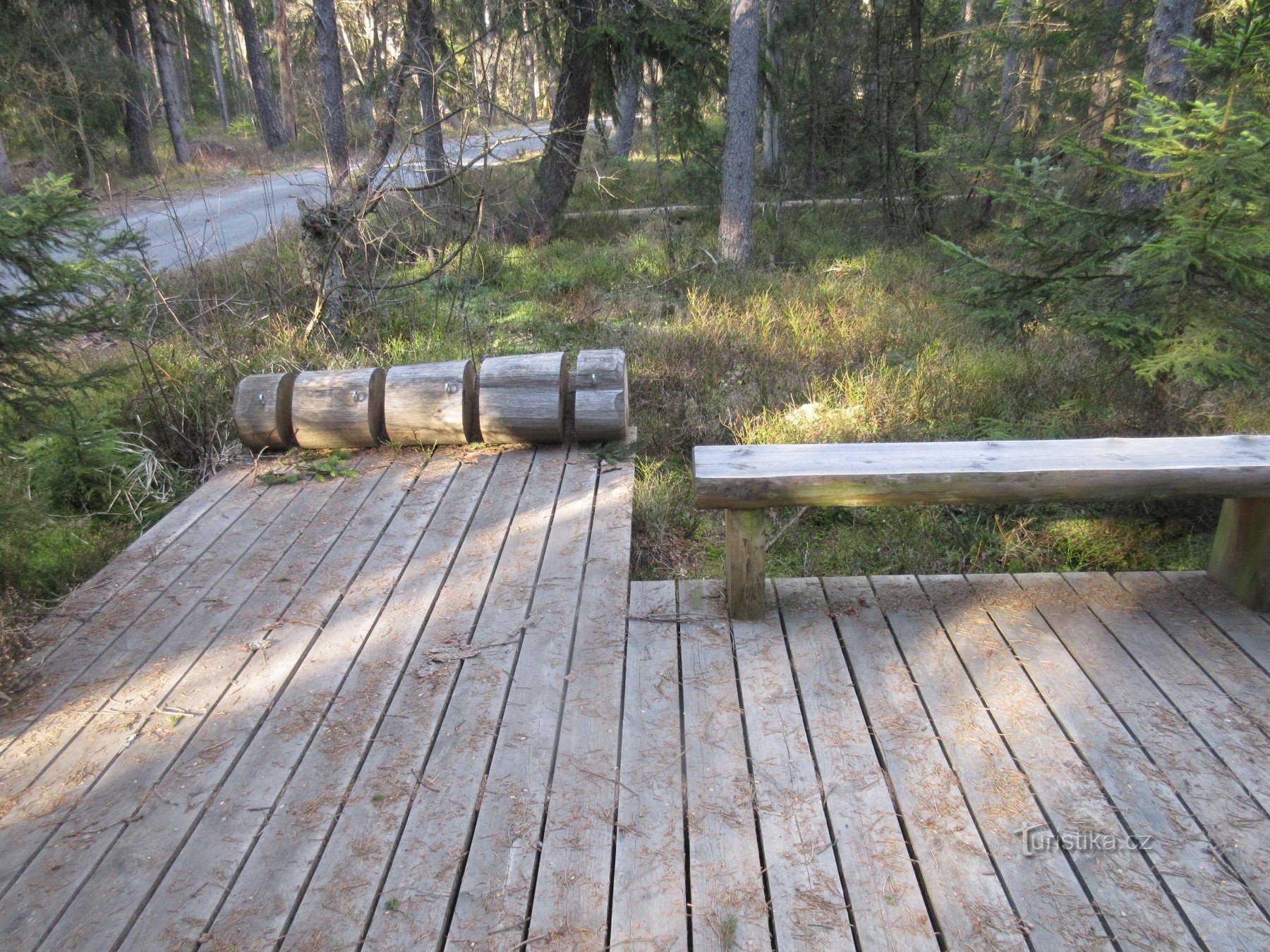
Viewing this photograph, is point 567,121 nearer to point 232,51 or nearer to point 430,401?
point 430,401

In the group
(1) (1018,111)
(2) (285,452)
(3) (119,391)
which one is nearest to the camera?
(2) (285,452)

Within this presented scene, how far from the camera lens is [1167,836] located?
217 centimetres

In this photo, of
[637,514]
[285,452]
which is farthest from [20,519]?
[637,514]

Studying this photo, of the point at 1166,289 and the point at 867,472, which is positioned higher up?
the point at 1166,289

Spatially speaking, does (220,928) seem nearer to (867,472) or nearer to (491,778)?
(491,778)

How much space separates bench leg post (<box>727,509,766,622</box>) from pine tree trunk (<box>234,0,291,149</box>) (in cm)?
2254

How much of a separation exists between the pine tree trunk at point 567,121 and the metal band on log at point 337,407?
6.11m

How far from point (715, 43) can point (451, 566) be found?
9439mm

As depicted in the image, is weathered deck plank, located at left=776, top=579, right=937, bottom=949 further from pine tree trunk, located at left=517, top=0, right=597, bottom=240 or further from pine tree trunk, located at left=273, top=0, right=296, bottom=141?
pine tree trunk, located at left=273, top=0, right=296, bottom=141

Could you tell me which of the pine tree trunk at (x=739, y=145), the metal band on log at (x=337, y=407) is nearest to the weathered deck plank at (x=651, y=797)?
the metal band on log at (x=337, y=407)

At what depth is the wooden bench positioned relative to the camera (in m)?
2.92

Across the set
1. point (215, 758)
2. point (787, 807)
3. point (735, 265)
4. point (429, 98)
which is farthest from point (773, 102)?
point (215, 758)

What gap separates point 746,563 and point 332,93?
7.83 meters

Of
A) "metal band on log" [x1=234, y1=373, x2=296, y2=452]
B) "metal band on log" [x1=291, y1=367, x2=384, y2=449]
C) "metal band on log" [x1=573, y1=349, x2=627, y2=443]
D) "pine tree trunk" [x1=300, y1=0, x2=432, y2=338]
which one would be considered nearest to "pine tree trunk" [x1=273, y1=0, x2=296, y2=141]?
"pine tree trunk" [x1=300, y1=0, x2=432, y2=338]
